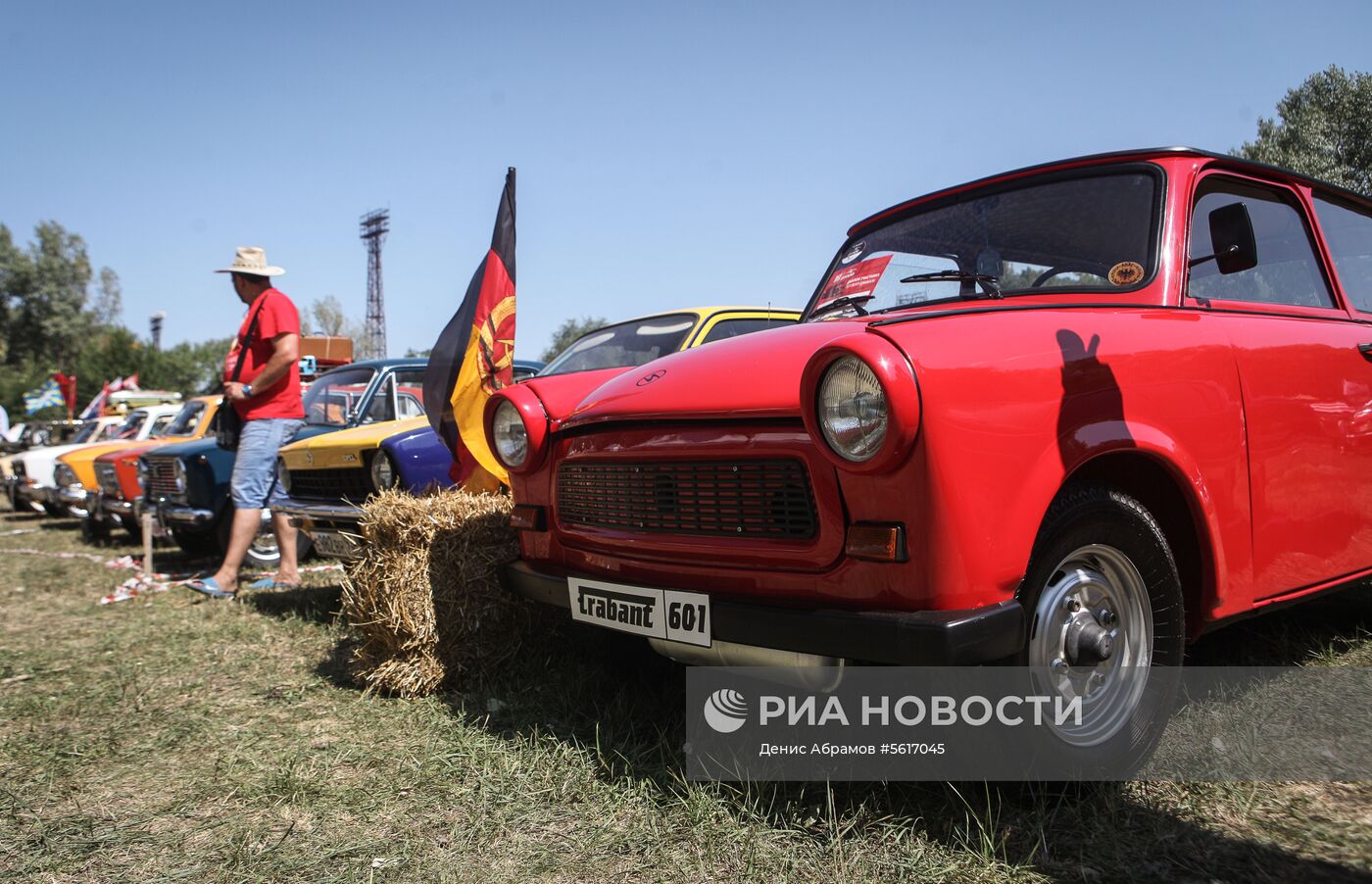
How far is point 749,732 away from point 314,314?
6757 centimetres

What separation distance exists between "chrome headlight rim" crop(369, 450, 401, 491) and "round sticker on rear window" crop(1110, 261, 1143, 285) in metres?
3.79

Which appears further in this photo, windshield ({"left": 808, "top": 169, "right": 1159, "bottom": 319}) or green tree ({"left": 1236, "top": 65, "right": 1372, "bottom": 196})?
green tree ({"left": 1236, "top": 65, "right": 1372, "bottom": 196})

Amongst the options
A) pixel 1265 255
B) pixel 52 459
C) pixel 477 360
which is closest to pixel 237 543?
pixel 477 360

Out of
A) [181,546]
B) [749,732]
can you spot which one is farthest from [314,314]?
[749,732]

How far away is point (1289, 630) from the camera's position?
3.72m

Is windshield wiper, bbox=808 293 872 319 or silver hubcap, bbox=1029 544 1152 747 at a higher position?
windshield wiper, bbox=808 293 872 319

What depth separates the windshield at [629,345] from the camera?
16.0ft

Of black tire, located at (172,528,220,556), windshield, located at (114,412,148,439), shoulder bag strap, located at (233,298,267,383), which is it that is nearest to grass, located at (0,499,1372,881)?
shoulder bag strap, located at (233,298,267,383)

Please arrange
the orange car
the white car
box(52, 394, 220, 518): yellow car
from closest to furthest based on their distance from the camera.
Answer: the orange car
box(52, 394, 220, 518): yellow car
the white car

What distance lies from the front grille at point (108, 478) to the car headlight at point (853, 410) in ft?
30.2

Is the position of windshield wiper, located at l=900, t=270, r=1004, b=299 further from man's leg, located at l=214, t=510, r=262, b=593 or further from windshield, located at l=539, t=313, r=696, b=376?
man's leg, located at l=214, t=510, r=262, b=593

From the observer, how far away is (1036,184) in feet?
10.2

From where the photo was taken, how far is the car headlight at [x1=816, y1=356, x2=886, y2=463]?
2008 mm

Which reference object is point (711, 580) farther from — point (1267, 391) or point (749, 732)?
point (1267, 391)
